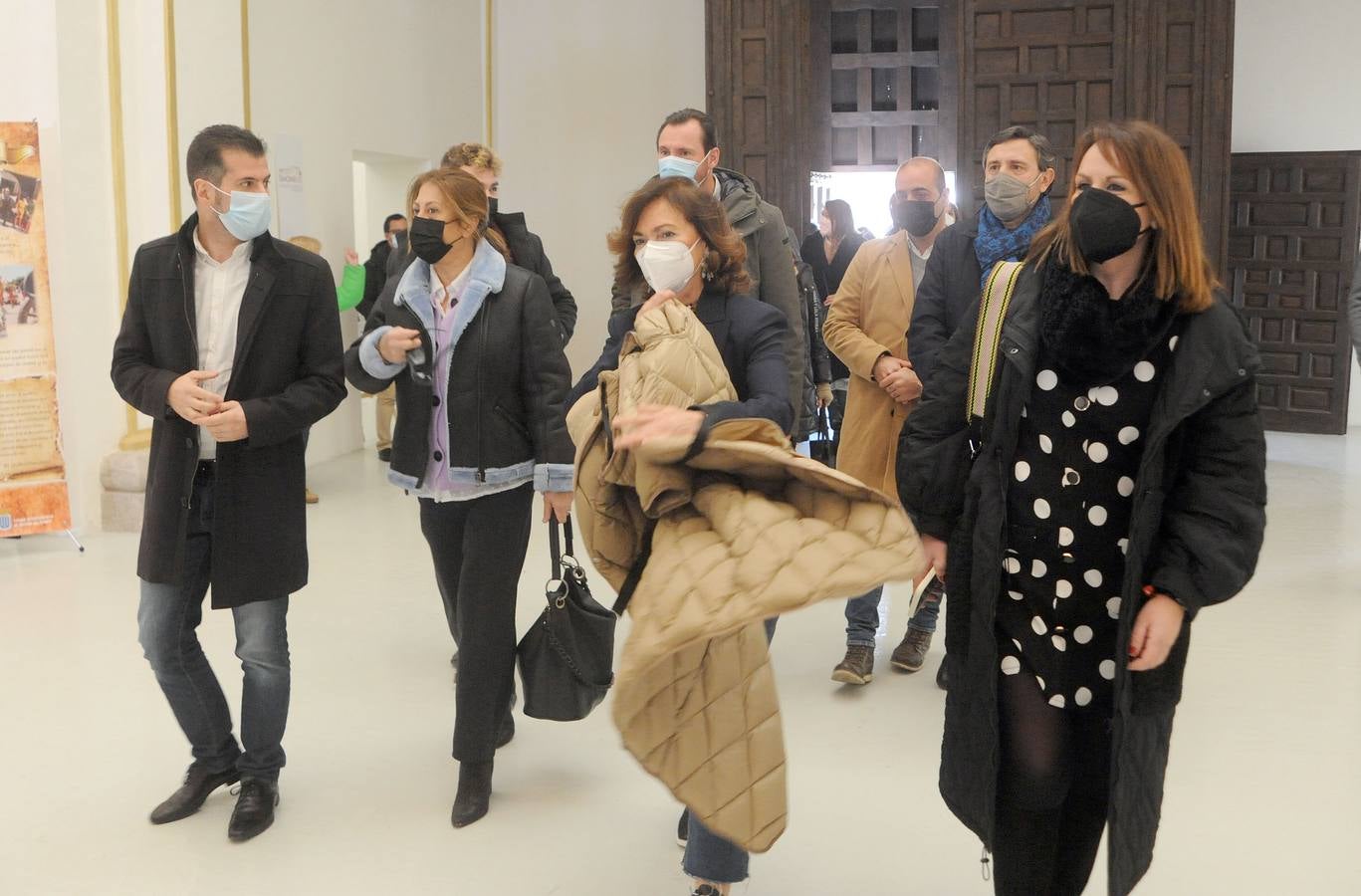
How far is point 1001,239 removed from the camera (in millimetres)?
4117

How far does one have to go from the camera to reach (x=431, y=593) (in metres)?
6.23

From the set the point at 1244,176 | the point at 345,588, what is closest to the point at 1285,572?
the point at 345,588

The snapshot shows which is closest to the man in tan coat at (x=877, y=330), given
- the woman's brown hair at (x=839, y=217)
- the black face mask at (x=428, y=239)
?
the black face mask at (x=428, y=239)

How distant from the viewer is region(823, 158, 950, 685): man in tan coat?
15.4ft

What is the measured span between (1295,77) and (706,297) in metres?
11.4

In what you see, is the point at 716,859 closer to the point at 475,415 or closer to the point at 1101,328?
the point at 1101,328

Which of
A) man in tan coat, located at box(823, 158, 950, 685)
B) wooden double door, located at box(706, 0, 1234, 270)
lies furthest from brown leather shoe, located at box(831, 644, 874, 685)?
wooden double door, located at box(706, 0, 1234, 270)

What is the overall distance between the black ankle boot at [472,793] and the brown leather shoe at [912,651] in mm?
1891

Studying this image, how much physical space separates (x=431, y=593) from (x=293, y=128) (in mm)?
5053

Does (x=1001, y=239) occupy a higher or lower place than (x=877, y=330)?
higher

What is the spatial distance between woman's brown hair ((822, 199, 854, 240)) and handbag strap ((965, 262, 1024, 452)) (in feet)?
24.3

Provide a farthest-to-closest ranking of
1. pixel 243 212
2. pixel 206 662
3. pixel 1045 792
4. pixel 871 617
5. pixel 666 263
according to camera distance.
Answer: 1. pixel 871 617
2. pixel 206 662
3. pixel 243 212
4. pixel 666 263
5. pixel 1045 792

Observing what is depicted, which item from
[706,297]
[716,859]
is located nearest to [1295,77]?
[706,297]

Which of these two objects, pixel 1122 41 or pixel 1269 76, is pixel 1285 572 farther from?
pixel 1269 76
